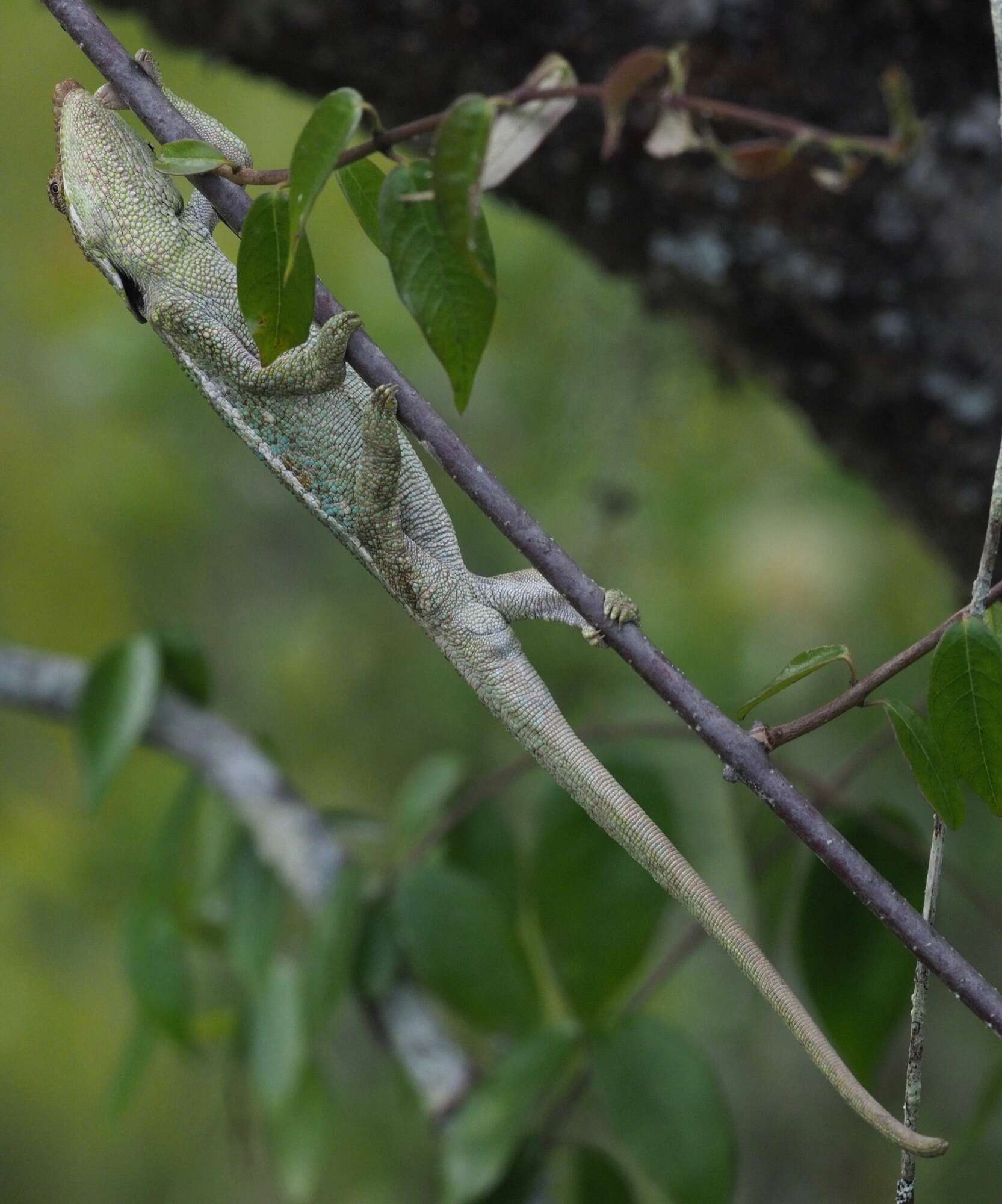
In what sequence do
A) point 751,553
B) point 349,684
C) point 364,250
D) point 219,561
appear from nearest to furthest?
1. point 751,553
2. point 364,250
3. point 349,684
4. point 219,561

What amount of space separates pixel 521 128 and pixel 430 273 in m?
0.09

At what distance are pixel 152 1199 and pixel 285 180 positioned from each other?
3261 mm

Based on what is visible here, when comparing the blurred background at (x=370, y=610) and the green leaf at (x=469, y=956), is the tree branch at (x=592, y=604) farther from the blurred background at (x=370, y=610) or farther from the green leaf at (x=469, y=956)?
the blurred background at (x=370, y=610)

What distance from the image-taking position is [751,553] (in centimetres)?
240

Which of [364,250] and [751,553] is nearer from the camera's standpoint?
[751,553]

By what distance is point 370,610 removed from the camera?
9.70 ft

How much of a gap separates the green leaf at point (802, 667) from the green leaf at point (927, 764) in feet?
0.12

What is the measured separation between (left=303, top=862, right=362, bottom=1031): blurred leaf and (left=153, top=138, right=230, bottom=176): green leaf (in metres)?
0.90

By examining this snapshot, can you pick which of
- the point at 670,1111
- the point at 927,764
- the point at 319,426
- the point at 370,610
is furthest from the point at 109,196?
the point at 370,610

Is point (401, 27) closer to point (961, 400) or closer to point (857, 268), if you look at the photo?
point (857, 268)

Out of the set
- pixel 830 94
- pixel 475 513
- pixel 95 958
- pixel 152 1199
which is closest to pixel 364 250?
pixel 475 513

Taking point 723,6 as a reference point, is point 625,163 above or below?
below

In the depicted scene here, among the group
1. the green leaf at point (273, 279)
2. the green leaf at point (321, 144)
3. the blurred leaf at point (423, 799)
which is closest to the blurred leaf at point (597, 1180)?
the blurred leaf at point (423, 799)

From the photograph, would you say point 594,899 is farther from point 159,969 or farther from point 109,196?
point 109,196
